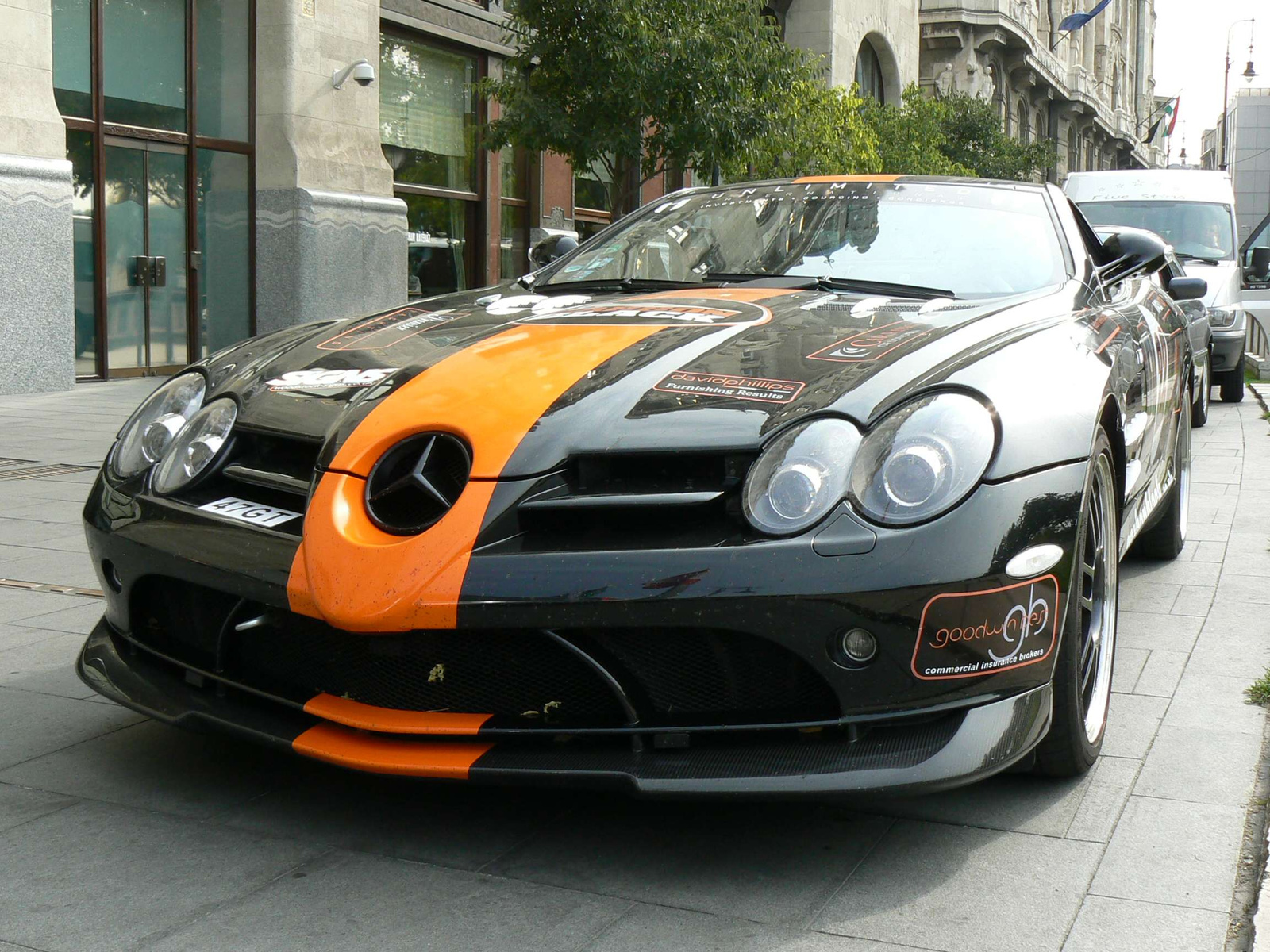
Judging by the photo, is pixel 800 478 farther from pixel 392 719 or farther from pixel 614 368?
pixel 392 719

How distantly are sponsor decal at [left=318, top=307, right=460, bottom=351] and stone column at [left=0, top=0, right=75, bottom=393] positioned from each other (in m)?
8.66

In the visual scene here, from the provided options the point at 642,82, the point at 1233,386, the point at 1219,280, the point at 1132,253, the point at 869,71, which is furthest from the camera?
the point at 869,71

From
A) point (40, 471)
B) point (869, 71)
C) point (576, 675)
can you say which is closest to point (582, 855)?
point (576, 675)

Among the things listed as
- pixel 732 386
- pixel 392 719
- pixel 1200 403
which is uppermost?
pixel 732 386

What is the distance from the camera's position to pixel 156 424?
10.4 feet

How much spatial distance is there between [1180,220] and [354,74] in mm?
8232

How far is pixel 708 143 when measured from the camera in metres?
12.9

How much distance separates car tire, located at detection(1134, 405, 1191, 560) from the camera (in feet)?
17.1

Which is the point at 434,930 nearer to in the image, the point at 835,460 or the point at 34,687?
the point at 835,460

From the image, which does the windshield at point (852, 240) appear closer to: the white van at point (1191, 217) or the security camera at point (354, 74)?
the white van at point (1191, 217)

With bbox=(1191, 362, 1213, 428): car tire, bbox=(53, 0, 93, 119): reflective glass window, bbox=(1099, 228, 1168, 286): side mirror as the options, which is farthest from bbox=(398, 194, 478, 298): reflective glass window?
bbox=(1099, 228, 1168, 286): side mirror

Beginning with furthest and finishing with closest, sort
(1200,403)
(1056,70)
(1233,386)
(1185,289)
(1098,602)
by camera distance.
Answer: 1. (1056,70)
2. (1233,386)
3. (1200,403)
4. (1185,289)
5. (1098,602)

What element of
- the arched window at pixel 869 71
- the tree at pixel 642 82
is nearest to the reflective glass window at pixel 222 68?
the tree at pixel 642 82

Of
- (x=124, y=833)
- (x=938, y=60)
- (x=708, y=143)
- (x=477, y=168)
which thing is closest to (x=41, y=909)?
(x=124, y=833)
